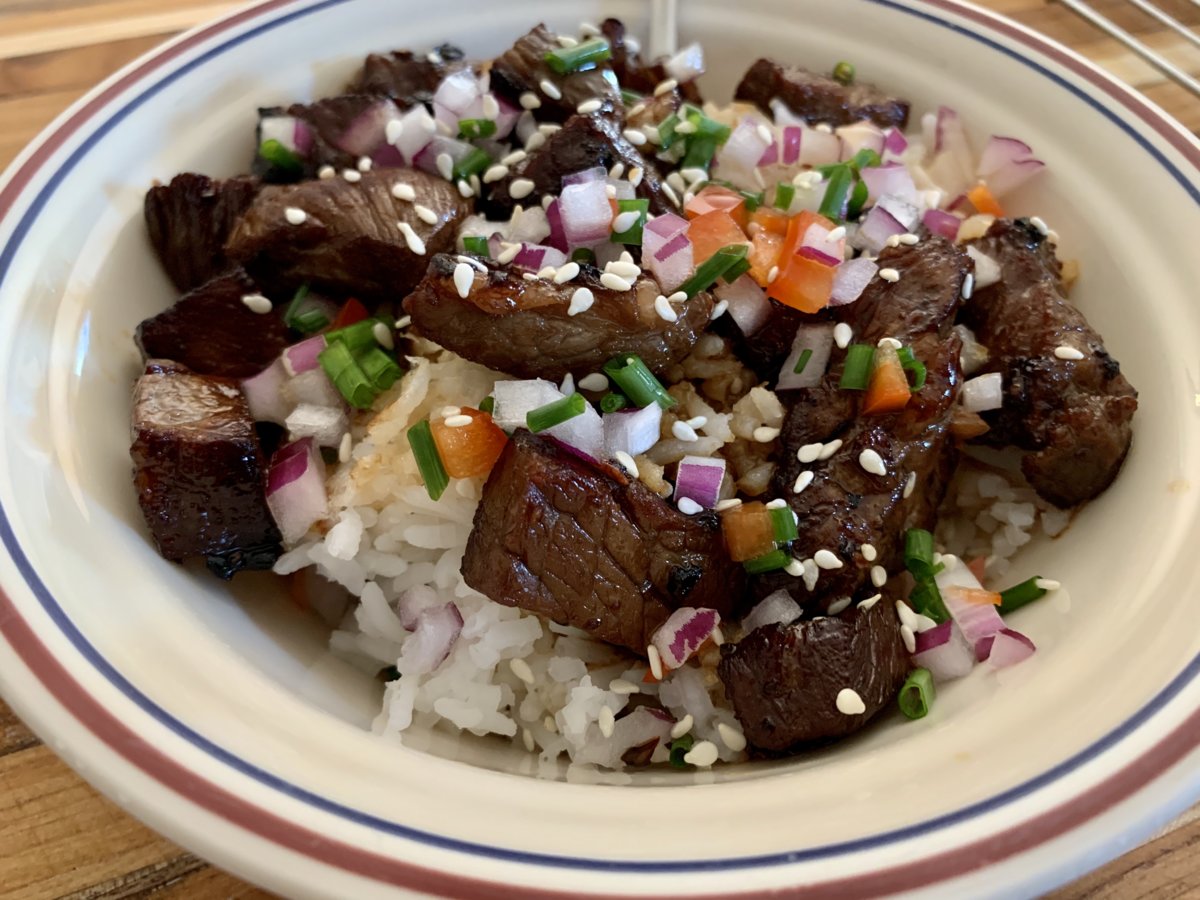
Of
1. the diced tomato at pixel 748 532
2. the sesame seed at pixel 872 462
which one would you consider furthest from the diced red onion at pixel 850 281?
the diced tomato at pixel 748 532

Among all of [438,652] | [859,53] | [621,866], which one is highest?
[859,53]

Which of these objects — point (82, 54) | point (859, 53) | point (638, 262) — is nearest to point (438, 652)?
point (638, 262)

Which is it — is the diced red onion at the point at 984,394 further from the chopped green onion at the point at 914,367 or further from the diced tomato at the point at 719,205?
the diced tomato at the point at 719,205

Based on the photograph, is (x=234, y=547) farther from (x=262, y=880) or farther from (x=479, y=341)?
(x=262, y=880)

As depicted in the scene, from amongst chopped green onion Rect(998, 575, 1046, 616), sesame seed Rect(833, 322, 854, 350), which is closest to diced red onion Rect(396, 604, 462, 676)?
sesame seed Rect(833, 322, 854, 350)

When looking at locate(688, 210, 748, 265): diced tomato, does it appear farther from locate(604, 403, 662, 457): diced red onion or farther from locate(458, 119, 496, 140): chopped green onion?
locate(458, 119, 496, 140): chopped green onion

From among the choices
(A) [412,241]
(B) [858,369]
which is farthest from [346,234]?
(B) [858,369]
